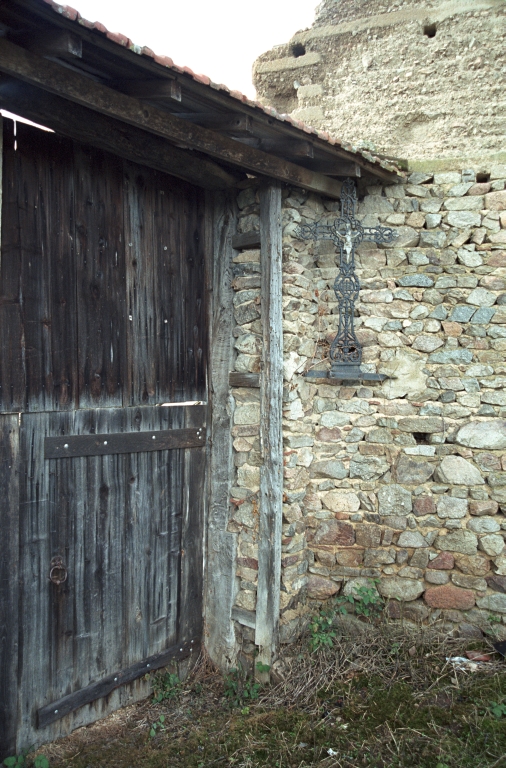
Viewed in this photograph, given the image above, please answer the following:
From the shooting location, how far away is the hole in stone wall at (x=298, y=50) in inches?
213

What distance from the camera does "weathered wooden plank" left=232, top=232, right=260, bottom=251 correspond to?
13.5ft

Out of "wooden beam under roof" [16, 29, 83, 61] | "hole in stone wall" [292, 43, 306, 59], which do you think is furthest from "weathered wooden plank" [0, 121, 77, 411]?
"hole in stone wall" [292, 43, 306, 59]

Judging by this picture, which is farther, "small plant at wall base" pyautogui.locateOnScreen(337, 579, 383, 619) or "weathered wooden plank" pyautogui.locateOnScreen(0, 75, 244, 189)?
"small plant at wall base" pyautogui.locateOnScreen(337, 579, 383, 619)

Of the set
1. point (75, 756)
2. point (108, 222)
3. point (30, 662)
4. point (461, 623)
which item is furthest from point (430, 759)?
point (108, 222)

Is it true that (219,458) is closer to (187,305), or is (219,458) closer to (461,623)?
(187,305)

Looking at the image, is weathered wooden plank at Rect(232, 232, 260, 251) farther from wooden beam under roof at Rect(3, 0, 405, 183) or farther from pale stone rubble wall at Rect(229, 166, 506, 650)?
wooden beam under roof at Rect(3, 0, 405, 183)

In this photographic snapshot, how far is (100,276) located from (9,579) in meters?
1.78

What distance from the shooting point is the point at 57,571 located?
11.2ft

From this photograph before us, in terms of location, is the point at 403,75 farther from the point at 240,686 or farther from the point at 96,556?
the point at 240,686

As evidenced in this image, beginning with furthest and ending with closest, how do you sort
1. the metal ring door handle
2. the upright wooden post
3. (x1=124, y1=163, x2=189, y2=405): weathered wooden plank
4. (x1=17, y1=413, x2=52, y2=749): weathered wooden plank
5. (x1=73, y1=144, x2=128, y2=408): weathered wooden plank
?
the upright wooden post, (x1=124, y1=163, x2=189, y2=405): weathered wooden plank, (x1=73, y1=144, x2=128, y2=408): weathered wooden plank, the metal ring door handle, (x1=17, y1=413, x2=52, y2=749): weathered wooden plank

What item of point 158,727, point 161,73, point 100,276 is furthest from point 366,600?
point 161,73

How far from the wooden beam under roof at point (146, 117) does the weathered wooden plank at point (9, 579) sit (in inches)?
65.4

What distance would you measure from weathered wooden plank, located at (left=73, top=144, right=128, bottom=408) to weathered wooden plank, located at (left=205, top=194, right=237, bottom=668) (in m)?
0.80

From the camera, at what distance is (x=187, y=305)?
414 cm
